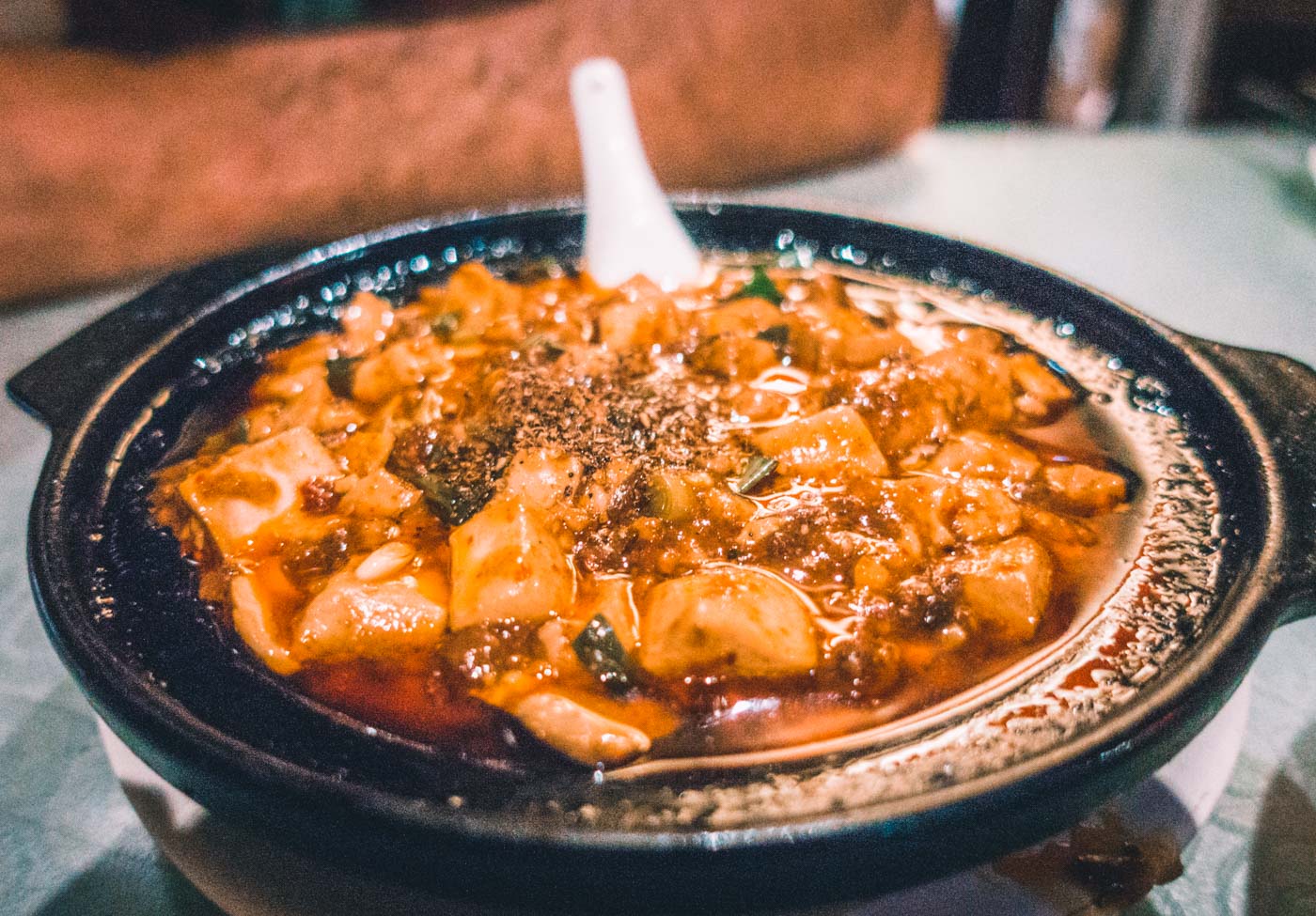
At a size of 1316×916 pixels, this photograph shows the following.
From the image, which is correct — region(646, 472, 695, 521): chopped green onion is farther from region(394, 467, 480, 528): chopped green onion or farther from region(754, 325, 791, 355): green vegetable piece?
region(754, 325, 791, 355): green vegetable piece

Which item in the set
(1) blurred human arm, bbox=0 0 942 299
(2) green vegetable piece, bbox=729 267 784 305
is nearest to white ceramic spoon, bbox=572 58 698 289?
(2) green vegetable piece, bbox=729 267 784 305

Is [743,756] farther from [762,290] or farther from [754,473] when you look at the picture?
[762,290]

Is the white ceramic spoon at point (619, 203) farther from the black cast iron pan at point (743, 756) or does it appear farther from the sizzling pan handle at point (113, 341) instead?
the black cast iron pan at point (743, 756)

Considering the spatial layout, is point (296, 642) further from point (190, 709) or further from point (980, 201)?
point (980, 201)

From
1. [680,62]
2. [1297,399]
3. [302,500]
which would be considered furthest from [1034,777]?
[680,62]

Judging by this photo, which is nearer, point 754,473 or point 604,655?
point 604,655

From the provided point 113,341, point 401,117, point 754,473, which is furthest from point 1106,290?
point 401,117
